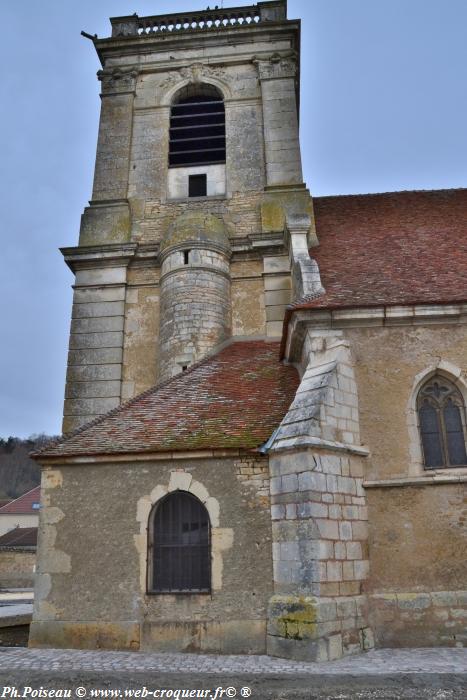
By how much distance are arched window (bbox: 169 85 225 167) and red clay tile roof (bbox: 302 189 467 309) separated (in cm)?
319

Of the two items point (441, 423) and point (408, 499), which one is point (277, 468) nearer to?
point (408, 499)

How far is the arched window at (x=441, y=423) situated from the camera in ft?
26.1

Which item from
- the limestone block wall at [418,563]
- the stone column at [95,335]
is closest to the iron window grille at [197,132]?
the stone column at [95,335]

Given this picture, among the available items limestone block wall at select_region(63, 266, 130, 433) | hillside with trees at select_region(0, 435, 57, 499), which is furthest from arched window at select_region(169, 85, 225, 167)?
hillside with trees at select_region(0, 435, 57, 499)

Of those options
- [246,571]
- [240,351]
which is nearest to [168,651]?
[246,571]

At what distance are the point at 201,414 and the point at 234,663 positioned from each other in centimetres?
339

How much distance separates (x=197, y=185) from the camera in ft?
47.4

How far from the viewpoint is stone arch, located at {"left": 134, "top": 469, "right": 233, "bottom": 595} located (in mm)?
7355

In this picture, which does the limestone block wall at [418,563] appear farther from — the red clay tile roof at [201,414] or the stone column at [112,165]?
the stone column at [112,165]

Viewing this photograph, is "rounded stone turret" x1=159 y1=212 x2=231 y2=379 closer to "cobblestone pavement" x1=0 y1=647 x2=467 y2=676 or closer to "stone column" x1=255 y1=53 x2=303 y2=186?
"stone column" x1=255 y1=53 x2=303 y2=186

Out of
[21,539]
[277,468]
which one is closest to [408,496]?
[277,468]

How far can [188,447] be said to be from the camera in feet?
25.0

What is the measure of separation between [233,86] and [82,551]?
12832mm

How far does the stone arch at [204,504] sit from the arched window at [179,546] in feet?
0.28
